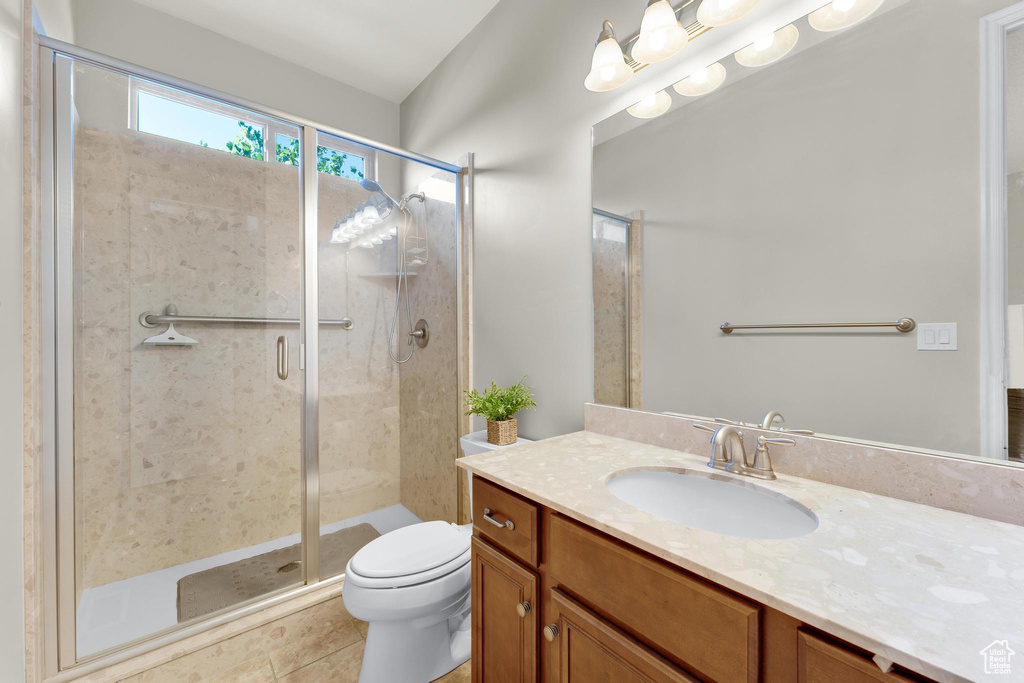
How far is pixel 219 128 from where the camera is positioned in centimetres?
170

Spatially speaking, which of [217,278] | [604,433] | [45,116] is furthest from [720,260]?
[45,116]

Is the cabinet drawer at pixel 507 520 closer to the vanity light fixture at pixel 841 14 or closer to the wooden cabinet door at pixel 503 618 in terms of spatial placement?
the wooden cabinet door at pixel 503 618

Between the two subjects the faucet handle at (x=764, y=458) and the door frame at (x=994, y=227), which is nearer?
the door frame at (x=994, y=227)

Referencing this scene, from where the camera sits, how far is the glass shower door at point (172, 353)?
1400 millimetres

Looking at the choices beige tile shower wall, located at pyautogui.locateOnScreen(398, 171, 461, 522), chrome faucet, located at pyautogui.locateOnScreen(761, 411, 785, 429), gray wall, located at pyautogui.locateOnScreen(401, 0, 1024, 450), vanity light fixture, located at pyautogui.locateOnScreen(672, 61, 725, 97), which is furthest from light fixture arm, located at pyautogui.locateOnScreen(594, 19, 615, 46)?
chrome faucet, located at pyautogui.locateOnScreen(761, 411, 785, 429)

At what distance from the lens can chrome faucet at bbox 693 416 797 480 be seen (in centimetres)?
96

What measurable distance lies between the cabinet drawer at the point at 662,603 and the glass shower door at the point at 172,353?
149cm

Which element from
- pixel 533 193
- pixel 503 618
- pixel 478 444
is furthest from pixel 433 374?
pixel 503 618

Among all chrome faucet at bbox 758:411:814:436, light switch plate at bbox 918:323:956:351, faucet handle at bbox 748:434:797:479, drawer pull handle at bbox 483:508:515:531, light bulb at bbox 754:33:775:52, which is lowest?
drawer pull handle at bbox 483:508:515:531

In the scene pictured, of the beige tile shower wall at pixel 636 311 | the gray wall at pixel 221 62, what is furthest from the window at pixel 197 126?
the beige tile shower wall at pixel 636 311

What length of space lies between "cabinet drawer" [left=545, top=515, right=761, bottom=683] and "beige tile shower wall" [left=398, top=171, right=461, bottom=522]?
4.66 ft

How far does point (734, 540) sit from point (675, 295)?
0.75 meters

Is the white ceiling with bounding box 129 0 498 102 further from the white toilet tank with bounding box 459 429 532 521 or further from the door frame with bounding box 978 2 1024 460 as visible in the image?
the white toilet tank with bounding box 459 429 532 521

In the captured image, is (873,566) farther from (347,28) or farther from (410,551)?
(347,28)
